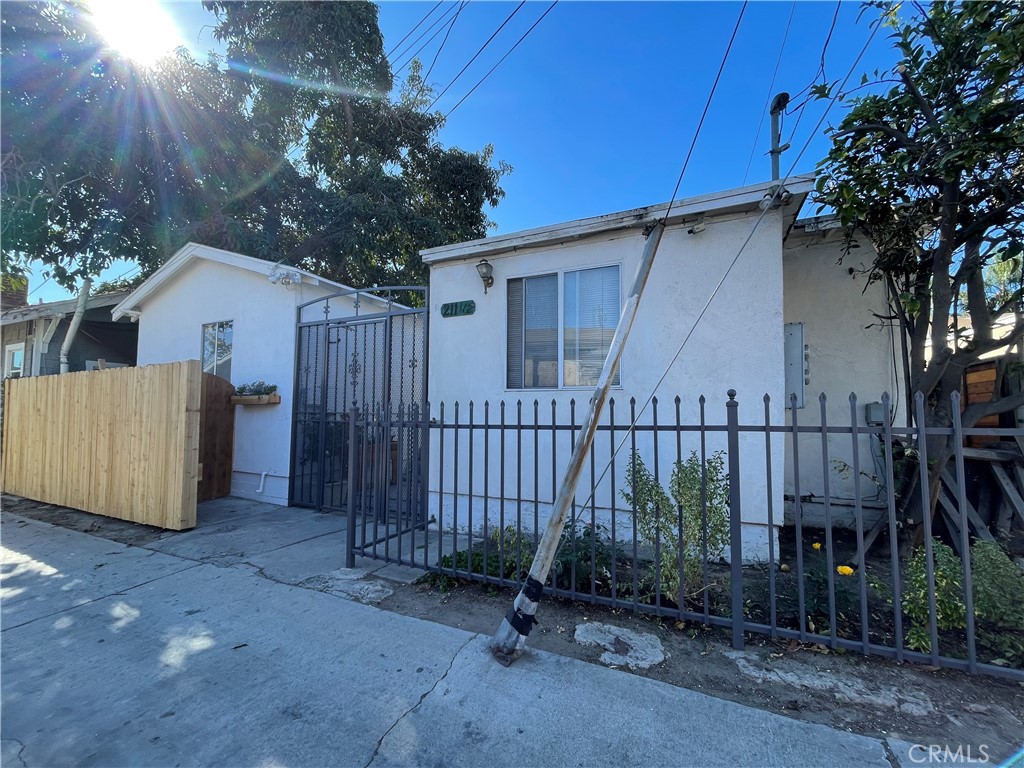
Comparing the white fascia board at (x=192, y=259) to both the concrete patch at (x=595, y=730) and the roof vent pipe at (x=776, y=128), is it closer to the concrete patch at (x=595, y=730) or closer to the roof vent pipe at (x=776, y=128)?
the roof vent pipe at (x=776, y=128)

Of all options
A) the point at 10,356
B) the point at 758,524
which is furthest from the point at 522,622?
the point at 10,356

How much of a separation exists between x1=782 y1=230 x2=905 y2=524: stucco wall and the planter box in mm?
7447

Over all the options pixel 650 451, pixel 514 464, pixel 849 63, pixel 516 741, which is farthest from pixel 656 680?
pixel 849 63

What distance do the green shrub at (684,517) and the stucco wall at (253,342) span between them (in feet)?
19.6

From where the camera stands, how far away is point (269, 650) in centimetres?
304

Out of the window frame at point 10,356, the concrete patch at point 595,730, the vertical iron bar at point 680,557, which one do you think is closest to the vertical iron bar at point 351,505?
the concrete patch at point 595,730

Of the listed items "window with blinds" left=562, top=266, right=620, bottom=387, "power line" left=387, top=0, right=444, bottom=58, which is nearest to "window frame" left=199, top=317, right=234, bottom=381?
"power line" left=387, top=0, right=444, bottom=58

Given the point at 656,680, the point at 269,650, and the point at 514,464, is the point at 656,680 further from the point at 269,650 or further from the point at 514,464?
the point at 514,464

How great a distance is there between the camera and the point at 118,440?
6.55 meters

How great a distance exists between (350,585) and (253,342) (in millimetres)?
5569

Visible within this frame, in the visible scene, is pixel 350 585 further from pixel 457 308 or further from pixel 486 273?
pixel 486 273

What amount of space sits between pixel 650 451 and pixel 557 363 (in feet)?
4.63

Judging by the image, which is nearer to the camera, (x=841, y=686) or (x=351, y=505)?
(x=841, y=686)

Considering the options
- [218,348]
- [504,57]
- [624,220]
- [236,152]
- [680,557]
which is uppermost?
[236,152]
